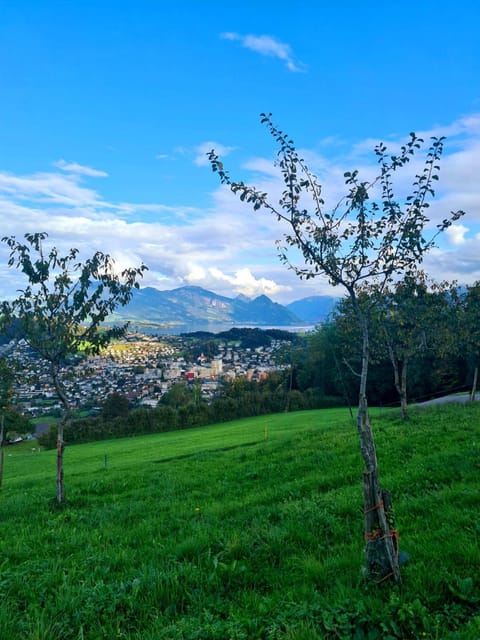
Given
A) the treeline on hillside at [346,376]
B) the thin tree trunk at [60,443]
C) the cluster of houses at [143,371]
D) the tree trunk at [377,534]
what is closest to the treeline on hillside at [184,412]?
the treeline on hillside at [346,376]

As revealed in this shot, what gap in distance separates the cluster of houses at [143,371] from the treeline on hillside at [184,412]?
4.36 m

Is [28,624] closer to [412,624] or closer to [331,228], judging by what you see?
[412,624]

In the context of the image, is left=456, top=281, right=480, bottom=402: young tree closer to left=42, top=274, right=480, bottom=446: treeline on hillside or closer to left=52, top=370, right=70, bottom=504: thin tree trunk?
left=42, top=274, right=480, bottom=446: treeline on hillside

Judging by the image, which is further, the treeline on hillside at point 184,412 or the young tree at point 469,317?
the treeline on hillside at point 184,412

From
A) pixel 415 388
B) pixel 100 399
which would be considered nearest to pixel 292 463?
pixel 415 388

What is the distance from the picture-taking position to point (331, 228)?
605 cm

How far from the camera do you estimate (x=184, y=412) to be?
2255 inches

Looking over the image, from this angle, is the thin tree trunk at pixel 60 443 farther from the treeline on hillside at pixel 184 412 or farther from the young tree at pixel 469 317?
the treeline on hillside at pixel 184 412

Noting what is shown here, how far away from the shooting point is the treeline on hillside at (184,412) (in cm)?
5478

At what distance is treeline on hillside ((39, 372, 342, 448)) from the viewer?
5478 cm

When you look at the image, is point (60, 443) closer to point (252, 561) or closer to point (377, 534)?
point (252, 561)

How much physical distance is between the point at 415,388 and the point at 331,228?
5804cm

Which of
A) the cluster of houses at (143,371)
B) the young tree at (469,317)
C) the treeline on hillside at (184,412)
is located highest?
the young tree at (469,317)

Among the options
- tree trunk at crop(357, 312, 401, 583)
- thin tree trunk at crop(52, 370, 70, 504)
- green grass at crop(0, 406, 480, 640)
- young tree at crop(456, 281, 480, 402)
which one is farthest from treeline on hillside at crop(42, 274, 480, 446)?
tree trunk at crop(357, 312, 401, 583)
